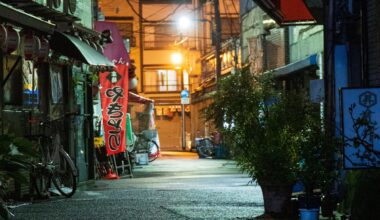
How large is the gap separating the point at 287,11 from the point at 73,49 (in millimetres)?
5280

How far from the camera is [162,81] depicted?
62438 mm

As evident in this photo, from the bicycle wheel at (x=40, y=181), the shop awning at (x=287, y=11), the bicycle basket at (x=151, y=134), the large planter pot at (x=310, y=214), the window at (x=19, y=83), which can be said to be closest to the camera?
the large planter pot at (x=310, y=214)

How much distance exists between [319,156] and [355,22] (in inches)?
111

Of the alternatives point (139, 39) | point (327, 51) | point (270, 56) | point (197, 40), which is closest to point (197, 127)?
point (197, 40)

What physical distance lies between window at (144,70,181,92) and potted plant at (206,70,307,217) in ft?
169

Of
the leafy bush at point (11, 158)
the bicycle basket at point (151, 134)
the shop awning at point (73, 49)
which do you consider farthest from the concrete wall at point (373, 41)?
the bicycle basket at point (151, 134)

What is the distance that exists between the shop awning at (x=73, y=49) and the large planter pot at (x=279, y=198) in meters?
6.24

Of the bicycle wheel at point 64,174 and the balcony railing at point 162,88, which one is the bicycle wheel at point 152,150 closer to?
the bicycle wheel at point 64,174

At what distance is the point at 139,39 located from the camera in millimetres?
62625

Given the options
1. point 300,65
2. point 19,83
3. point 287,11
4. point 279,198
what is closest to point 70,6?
point 19,83

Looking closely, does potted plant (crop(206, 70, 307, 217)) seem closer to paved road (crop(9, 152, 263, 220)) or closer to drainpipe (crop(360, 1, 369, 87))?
paved road (crop(9, 152, 263, 220))

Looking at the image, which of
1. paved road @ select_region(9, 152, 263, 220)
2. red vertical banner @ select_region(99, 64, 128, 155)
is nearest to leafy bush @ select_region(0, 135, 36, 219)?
paved road @ select_region(9, 152, 263, 220)

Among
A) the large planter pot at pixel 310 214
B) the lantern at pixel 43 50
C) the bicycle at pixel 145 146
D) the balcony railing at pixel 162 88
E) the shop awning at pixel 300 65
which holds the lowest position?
the large planter pot at pixel 310 214

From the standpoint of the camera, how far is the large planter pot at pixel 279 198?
1016 centimetres
